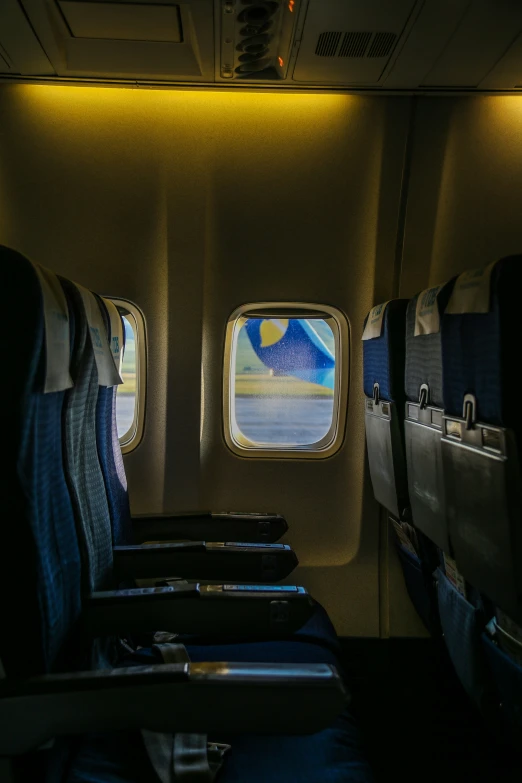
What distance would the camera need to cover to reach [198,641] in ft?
7.26

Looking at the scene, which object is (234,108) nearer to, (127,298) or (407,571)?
(127,298)

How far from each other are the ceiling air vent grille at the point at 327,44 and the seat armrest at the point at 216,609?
2005mm

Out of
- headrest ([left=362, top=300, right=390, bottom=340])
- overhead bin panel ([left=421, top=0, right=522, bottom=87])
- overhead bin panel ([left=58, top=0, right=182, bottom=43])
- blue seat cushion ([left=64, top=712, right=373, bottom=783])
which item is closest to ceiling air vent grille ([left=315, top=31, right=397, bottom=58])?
overhead bin panel ([left=421, top=0, right=522, bottom=87])

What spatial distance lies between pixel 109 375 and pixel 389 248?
5.41 feet

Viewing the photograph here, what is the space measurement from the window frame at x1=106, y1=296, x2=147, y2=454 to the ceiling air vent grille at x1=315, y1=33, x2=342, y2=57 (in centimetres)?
133

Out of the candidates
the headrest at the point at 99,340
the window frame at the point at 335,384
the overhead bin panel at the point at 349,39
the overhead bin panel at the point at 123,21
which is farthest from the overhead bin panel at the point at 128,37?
the headrest at the point at 99,340

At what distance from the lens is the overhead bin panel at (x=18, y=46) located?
2264 millimetres

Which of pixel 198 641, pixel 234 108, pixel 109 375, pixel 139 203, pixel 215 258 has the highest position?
pixel 234 108

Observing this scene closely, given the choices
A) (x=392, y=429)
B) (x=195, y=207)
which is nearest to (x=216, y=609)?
(x=392, y=429)

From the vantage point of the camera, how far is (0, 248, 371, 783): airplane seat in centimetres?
128

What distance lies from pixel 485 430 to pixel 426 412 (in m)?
0.49

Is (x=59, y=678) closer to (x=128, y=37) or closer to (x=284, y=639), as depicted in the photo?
(x=284, y=639)

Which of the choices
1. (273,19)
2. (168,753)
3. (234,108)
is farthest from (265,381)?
(168,753)

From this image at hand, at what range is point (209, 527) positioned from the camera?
2.67 metres
